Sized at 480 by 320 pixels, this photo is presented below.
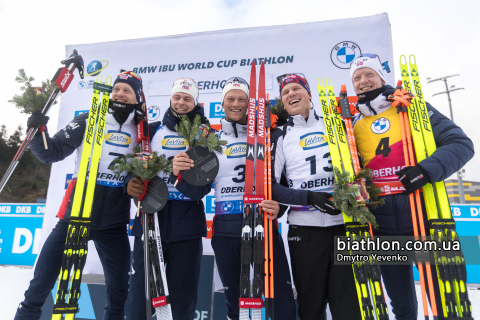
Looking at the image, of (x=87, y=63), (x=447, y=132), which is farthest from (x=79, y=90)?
(x=447, y=132)

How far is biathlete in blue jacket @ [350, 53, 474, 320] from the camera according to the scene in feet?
5.92

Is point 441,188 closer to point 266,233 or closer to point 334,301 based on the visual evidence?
point 334,301

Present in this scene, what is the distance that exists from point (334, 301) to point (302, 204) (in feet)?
2.13

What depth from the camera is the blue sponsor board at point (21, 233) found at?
571 cm

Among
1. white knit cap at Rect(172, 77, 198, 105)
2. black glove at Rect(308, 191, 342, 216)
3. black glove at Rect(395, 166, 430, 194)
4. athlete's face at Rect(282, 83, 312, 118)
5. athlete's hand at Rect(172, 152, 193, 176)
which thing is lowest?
black glove at Rect(308, 191, 342, 216)

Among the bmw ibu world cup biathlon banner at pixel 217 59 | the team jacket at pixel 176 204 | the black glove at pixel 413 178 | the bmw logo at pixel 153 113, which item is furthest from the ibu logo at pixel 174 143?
the bmw logo at pixel 153 113

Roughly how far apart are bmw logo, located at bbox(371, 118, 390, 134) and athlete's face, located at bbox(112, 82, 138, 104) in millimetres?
2024

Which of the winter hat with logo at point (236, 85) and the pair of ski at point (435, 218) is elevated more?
the winter hat with logo at point (236, 85)

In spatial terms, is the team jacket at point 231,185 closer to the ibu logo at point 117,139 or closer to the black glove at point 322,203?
the black glove at point 322,203

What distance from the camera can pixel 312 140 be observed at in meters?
2.13

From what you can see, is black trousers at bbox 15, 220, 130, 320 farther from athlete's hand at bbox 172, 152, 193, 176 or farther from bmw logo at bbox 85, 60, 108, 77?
bmw logo at bbox 85, 60, 108, 77

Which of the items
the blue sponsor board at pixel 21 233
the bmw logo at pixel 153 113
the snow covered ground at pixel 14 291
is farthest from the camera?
the blue sponsor board at pixel 21 233

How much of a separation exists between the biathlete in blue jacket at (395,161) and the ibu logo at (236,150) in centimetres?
90

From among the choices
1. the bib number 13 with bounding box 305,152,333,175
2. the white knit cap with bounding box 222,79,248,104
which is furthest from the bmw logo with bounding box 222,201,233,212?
the white knit cap with bounding box 222,79,248,104
